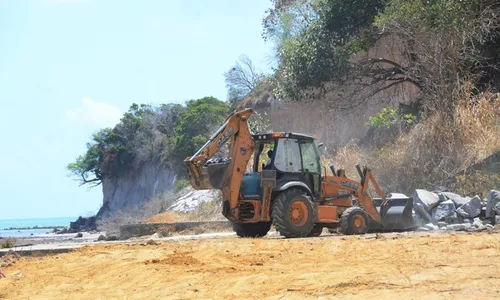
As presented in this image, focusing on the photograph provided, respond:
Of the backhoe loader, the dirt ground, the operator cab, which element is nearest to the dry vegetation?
Result: the backhoe loader

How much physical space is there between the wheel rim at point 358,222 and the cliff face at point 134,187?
4017 centimetres

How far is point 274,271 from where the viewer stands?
36.0ft

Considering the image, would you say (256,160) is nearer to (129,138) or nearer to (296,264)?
(296,264)

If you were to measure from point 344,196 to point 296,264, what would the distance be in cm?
699

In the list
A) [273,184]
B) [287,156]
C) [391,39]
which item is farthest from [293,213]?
[391,39]

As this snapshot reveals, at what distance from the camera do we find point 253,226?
1805 centimetres

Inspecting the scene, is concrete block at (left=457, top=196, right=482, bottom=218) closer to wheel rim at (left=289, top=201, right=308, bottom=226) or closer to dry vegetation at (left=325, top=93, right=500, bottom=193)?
dry vegetation at (left=325, top=93, right=500, bottom=193)

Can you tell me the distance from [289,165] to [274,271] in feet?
20.9

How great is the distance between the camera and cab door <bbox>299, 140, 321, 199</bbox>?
57.3 ft

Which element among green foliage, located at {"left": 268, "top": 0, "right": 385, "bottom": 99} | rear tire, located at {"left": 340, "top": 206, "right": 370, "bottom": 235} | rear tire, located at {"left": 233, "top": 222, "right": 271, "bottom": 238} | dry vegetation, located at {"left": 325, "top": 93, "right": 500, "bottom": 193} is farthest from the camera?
green foliage, located at {"left": 268, "top": 0, "right": 385, "bottom": 99}

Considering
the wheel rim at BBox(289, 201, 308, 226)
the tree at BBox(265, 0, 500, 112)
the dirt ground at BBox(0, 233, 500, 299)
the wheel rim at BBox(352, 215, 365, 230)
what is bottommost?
the dirt ground at BBox(0, 233, 500, 299)

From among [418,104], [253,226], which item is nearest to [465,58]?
[418,104]

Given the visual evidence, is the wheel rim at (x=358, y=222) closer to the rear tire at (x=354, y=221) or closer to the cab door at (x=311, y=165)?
the rear tire at (x=354, y=221)

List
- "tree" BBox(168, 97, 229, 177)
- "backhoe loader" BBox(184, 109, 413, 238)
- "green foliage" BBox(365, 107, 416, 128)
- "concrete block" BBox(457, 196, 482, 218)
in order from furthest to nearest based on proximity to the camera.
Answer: "tree" BBox(168, 97, 229, 177), "green foliage" BBox(365, 107, 416, 128), "concrete block" BBox(457, 196, 482, 218), "backhoe loader" BBox(184, 109, 413, 238)
